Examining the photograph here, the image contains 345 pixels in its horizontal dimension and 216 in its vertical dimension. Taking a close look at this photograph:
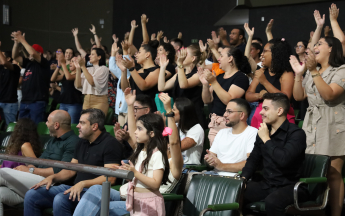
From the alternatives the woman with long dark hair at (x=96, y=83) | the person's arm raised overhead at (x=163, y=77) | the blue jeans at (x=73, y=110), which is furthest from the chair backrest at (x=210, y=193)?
the blue jeans at (x=73, y=110)

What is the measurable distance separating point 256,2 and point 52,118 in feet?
16.6

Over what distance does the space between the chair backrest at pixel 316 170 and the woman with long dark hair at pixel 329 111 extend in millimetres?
219

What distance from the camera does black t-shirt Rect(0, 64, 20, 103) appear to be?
7.12 metres

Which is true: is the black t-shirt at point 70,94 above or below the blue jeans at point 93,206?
above

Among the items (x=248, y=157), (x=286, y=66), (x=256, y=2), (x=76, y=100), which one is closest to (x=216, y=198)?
(x=248, y=157)

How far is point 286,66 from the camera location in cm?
406

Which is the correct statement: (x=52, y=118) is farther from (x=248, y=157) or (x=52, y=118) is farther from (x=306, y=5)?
(x=306, y=5)

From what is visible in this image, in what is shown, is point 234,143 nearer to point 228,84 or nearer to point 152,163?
point 228,84

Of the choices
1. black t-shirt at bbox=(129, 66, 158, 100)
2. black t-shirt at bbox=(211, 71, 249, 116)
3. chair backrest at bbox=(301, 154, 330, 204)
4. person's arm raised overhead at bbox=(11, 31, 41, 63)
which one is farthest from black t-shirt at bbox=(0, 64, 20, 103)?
chair backrest at bbox=(301, 154, 330, 204)

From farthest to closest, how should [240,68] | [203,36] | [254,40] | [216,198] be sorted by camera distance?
[203,36], [254,40], [240,68], [216,198]

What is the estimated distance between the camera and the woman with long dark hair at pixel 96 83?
608cm

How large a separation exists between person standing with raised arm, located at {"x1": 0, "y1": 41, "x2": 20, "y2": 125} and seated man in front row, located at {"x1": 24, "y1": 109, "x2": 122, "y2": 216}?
3866mm

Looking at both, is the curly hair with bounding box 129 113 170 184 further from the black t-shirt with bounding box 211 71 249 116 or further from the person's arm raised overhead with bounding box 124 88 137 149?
the black t-shirt with bounding box 211 71 249 116

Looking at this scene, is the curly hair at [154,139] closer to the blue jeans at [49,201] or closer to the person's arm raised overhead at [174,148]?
the person's arm raised overhead at [174,148]
